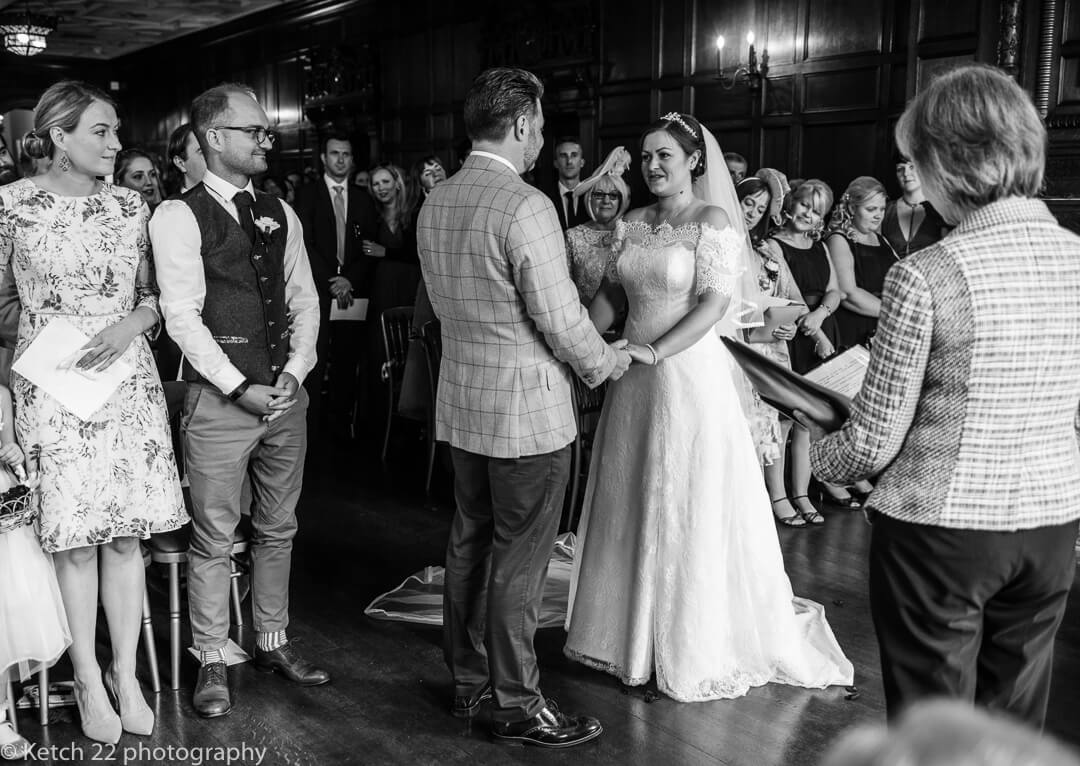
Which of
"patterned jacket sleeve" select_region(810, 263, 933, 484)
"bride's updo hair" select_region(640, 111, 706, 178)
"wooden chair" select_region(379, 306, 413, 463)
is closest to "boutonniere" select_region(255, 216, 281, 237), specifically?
"bride's updo hair" select_region(640, 111, 706, 178)

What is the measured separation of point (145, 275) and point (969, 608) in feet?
7.57

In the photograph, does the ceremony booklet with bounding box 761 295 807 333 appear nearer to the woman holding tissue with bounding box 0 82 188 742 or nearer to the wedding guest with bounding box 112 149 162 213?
the woman holding tissue with bounding box 0 82 188 742

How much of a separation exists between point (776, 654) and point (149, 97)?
1633 centimetres

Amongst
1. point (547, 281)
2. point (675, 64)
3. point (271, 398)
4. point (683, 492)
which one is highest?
point (675, 64)

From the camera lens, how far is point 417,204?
6.81m

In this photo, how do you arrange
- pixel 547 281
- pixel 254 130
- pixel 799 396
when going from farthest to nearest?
pixel 254 130 < pixel 547 281 < pixel 799 396

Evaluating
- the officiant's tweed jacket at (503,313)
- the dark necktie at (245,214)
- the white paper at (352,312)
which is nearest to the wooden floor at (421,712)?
the officiant's tweed jacket at (503,313)

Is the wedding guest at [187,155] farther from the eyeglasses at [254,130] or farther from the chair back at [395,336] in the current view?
the chair back at [395,336]

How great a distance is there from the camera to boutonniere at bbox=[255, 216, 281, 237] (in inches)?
117

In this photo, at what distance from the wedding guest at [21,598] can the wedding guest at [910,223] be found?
453 cm

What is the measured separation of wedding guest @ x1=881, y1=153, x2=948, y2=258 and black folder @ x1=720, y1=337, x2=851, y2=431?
341 cm

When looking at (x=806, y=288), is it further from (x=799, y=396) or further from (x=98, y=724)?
(x=98, y=724)

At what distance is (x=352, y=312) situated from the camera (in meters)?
6.68

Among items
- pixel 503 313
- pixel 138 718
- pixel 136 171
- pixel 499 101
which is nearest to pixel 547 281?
pixel 503 313
